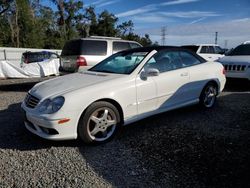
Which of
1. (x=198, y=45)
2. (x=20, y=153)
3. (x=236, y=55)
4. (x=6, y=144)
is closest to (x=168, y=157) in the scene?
(x=20, y=153)

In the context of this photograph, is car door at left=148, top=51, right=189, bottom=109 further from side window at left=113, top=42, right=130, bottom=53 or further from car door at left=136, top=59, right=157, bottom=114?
side window at left=113, top=42, right=130, bottom=53

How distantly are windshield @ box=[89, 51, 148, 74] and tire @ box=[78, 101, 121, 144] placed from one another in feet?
2.84

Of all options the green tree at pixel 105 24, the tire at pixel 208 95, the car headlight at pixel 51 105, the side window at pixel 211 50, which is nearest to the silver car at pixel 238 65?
the tire at pixel 208 95

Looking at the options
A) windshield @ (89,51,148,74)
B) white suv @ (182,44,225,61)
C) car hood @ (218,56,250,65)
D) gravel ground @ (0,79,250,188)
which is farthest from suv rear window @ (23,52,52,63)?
windshield @ (89,51,148,74)

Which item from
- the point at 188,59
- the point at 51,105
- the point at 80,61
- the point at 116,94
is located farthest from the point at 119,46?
the point at 51,105

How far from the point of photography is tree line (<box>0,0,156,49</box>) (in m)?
34.9

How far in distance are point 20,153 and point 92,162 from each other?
1.14m

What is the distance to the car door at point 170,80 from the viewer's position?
4.95 m

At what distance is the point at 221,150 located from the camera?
3955 mm

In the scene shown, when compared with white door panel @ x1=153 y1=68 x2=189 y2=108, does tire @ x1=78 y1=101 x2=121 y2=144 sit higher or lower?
lower

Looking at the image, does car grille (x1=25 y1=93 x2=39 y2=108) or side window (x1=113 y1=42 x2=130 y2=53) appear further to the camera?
side window (x1=113 y1=42 x2=130 y2=53)

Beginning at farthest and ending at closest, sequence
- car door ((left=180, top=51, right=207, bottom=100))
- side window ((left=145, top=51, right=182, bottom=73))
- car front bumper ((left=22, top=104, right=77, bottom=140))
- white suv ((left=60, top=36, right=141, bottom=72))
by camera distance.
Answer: white suv ((left=60, top=36, right=141, bottom=72)), car door ((left=180, top=51, right=207, bottom=100)), side window ((left=145, top=51, right=182, bottom=73)), car front bumper ((left=22, top=104, right=77, bottom=140))

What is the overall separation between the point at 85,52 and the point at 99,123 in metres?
4.85

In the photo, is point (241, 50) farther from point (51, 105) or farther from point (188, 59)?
point (51, 105)
